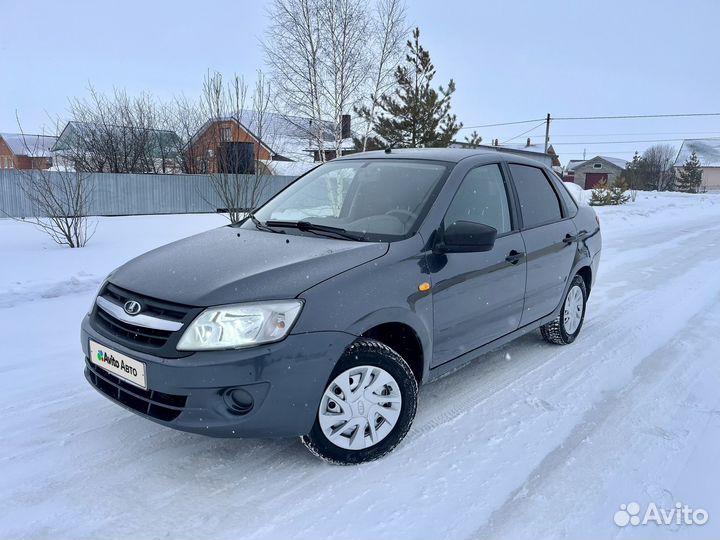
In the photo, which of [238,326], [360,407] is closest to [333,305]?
[238,326]

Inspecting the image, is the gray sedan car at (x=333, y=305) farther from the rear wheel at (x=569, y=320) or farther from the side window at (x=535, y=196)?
the rear wheel at (x=569, y=320)

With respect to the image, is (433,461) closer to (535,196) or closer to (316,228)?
(316,228)

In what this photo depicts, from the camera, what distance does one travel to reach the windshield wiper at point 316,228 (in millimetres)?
3085

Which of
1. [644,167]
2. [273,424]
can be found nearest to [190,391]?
[273,424]

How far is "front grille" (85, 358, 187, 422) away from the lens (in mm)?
2449

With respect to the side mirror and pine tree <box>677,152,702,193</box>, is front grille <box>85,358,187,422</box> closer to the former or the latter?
the side mirror

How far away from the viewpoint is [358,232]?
314 cm

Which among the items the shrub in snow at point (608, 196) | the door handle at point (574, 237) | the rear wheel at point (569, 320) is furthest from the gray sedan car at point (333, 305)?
the shrub in snow at point (608, 196)

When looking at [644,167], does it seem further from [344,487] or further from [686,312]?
[344,487]

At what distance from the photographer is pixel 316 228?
3293 mm

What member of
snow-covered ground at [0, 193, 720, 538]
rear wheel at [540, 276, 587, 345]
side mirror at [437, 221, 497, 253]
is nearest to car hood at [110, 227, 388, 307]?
side mirror at [437, 221, 497, 253]

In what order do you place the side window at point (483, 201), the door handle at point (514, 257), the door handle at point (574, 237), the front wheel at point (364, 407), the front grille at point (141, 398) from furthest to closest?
1. the door handle at point (574, 237)
2. the door handle at point (514, 257)
3. the side window at point (483, 201)
4. the front wheel at point (364, 407)
5. the front grille at point (141, 398)

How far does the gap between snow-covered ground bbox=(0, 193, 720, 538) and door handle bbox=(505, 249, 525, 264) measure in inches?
35.8

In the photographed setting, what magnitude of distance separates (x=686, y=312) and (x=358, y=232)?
4410 millimetres
